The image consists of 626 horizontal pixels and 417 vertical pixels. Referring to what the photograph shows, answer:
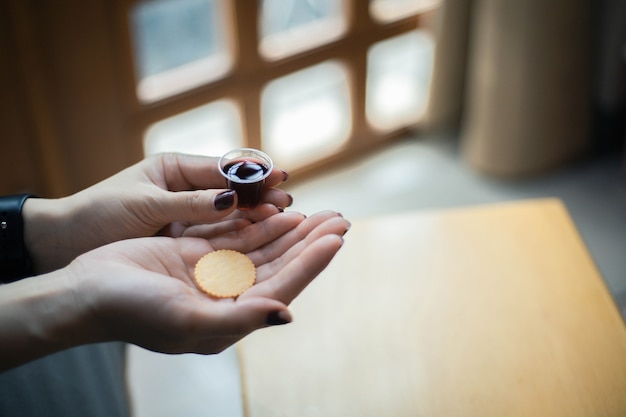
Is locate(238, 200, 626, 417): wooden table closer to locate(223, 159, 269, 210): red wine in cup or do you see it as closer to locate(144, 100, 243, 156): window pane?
locate(223, 159, 269, 210): red wine in cup

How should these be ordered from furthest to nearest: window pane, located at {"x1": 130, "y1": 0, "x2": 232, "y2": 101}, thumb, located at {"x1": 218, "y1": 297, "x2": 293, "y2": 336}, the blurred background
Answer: window pane, located at {"x1": 130, "y1": 0, "x2": 232, "y2": 101}, the blurred background, thumb, located at {"x1": 218, "y1": 297, "x2": 293, "y2": 336}

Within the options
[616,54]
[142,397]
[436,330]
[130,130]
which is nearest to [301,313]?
[436,330]

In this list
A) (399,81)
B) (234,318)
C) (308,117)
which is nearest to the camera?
(234,318)

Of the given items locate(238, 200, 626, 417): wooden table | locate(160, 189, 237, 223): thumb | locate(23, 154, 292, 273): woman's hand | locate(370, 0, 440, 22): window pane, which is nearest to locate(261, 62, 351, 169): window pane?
locate(370, 0, 440, 22): window pane

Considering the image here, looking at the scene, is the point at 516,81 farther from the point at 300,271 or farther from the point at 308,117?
the point at 300,271

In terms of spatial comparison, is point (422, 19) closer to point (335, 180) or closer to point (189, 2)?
point (335, 180)

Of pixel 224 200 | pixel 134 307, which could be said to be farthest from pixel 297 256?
pixel 134 307
